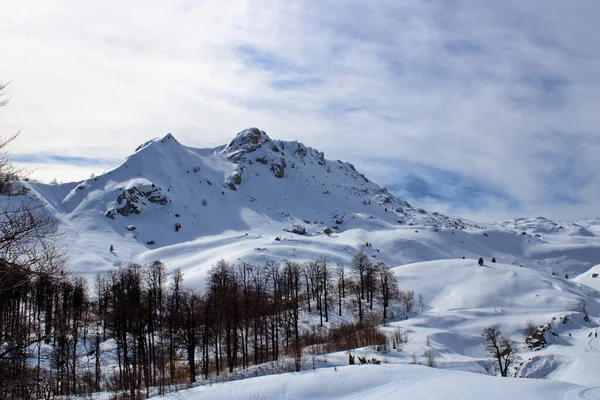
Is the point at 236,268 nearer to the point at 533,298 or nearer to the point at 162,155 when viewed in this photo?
the point at 533,298

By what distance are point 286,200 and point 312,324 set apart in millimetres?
137493

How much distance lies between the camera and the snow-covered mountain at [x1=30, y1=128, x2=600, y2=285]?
4013 inches

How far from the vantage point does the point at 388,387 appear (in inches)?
655

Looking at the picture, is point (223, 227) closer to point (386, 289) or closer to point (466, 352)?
point (386, 289)

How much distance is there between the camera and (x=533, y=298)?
5756cm

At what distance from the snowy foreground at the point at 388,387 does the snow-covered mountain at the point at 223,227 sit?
2398 inches

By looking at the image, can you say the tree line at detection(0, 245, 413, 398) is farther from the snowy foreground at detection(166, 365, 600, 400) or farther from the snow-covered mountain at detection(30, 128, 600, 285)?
the snow-covered mountain at detection(30, 128, 600, 285)

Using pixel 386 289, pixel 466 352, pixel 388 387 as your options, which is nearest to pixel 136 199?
pixel 386 289

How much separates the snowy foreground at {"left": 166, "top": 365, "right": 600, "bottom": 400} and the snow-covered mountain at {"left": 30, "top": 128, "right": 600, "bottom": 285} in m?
60.9

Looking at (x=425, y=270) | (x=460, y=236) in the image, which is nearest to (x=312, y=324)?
(x=425, y=270)

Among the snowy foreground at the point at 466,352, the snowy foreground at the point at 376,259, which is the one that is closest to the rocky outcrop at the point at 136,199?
the snowy foreground at the point at 376,259

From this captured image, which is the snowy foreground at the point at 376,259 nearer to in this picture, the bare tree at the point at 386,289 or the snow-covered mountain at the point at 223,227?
the snow-covered mountain at the point at 223,227

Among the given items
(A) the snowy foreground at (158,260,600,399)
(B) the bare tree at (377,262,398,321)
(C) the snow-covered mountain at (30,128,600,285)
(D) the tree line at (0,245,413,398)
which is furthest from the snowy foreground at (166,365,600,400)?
(C) the snow-covered mountain at (30,128,600,285)

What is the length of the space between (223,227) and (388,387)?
5191 inches
